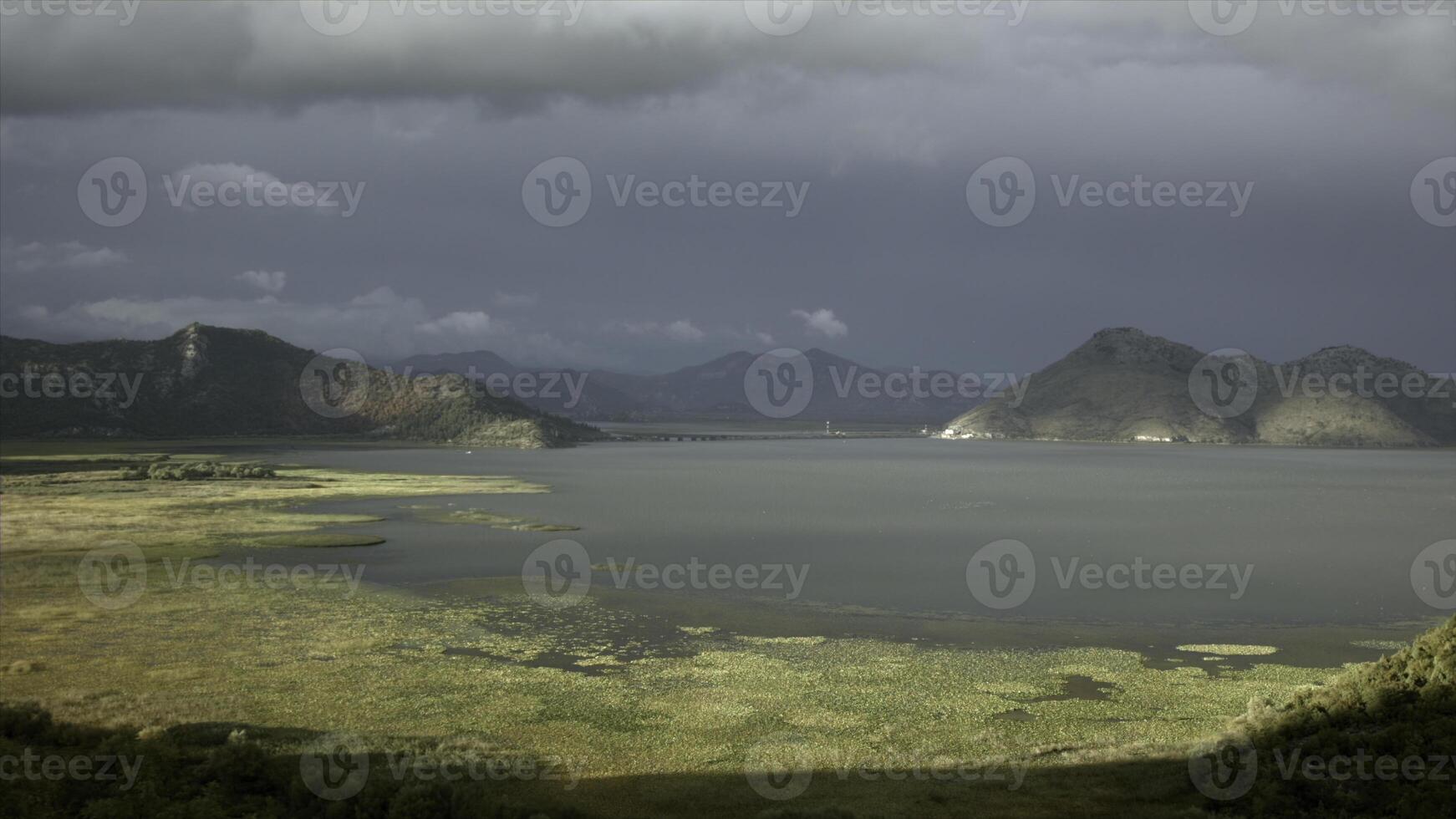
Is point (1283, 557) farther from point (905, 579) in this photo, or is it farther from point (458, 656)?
point (458, 656)

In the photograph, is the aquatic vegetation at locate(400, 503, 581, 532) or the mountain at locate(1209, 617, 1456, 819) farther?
the aquatic vegetation at locate(400, 503, 581, 532)

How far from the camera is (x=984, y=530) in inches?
2287

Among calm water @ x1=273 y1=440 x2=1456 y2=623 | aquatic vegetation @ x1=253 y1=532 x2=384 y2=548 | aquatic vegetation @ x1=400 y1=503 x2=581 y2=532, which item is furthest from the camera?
aquatic vegetation @ x1=400 y1=503 x2=581 y2=532

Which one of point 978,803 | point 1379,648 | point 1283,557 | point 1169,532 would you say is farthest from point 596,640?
point 1169,532

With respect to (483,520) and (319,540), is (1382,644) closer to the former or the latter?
(319,540)

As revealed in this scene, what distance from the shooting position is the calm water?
121ft

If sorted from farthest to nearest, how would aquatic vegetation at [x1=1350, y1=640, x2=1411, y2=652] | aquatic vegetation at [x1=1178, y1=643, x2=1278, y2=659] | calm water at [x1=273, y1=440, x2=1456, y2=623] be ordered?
calm water at [x1=273, y1=440, x2=1456, y2=623] < aquatic vegetation at [x1=1350, y1=640, x2=1411, y2=652] < aquatic vegetation at [x1=1178, y1=643, x2=1278, y2=659]

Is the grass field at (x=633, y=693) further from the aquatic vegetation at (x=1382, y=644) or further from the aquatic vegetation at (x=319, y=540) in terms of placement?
the aquatic vegetation at (x=319, y=540)

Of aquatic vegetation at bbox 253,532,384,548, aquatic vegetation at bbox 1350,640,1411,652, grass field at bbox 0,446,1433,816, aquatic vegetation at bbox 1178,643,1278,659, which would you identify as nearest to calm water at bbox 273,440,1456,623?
aquatic vegetation at bbox 253,532,384,548

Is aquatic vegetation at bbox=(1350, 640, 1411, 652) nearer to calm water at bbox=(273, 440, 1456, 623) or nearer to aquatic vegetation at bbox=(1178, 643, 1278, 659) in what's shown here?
aquatic vegetation at bbox=(1178, 643, 1278, 659)

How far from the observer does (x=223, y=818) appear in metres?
14.3

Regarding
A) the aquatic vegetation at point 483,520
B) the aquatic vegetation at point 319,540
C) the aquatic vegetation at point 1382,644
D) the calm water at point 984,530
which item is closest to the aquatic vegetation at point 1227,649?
the aquatic vegetation at point 1382,644

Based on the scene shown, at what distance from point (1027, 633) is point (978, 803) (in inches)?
589

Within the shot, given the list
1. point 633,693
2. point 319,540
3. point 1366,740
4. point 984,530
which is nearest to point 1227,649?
point 1366,740
